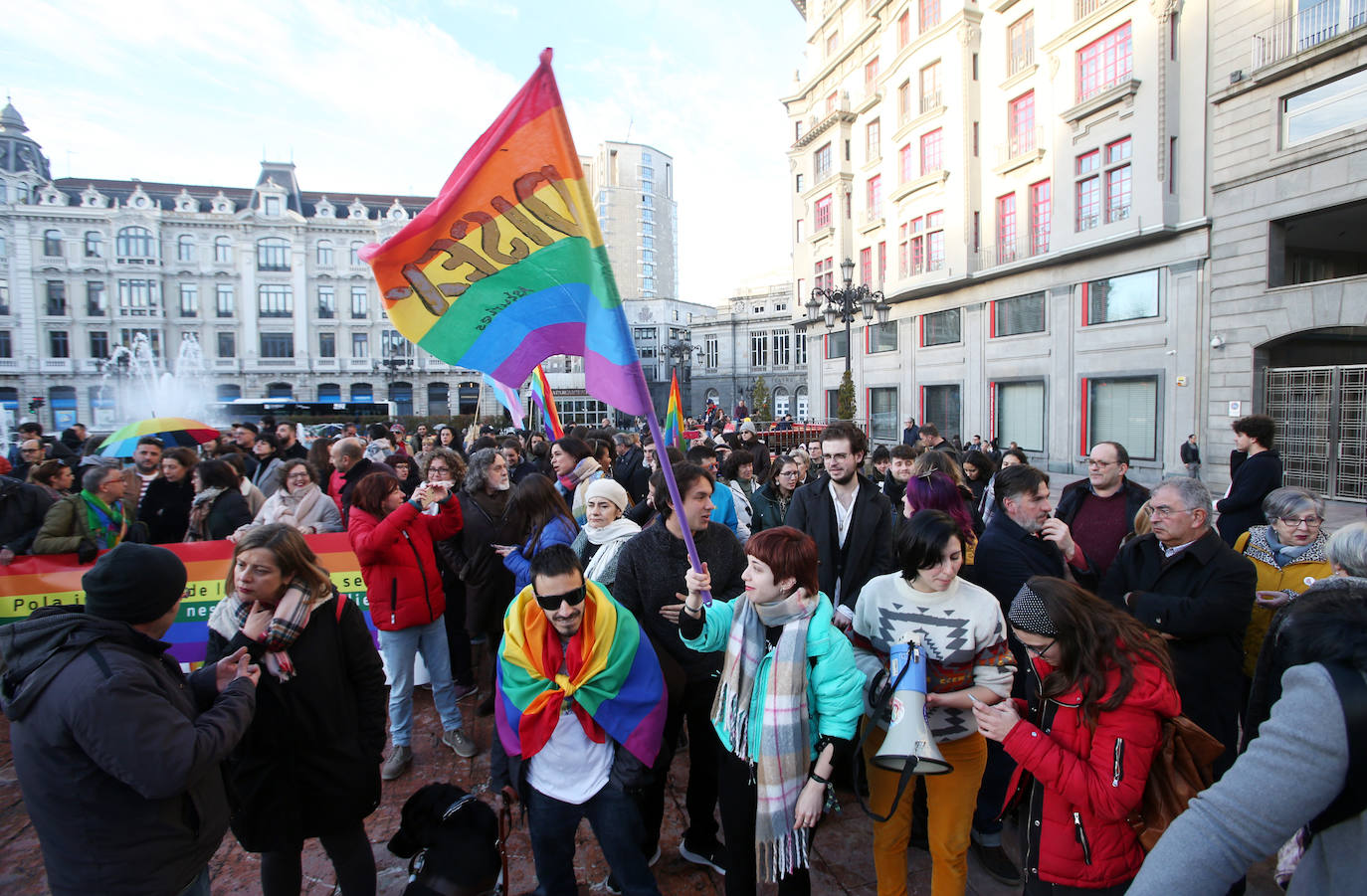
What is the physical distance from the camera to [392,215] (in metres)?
53.0

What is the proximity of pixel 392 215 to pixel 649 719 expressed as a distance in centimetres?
5933

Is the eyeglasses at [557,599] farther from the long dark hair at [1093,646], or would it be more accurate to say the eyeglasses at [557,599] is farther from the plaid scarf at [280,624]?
the long dark hair at [1093,646]

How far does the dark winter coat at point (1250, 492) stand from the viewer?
17.2 ft

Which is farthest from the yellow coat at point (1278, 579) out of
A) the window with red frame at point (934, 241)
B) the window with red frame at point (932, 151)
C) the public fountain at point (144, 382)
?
the public fountain at point (144, 382)

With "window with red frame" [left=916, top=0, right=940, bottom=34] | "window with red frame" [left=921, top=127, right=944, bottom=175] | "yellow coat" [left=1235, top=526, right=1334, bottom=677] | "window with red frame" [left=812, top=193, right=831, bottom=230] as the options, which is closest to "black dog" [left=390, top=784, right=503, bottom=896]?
"yellow coat" [left=1235, top=526, right=1334, bottom=677]

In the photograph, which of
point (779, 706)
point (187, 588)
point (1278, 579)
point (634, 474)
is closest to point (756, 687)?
point (779, 706)

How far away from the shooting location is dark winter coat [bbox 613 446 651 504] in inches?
302

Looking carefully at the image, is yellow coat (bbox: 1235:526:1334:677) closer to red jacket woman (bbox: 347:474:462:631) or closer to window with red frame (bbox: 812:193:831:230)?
red jacket woman (bbox: 347:474:462:631)

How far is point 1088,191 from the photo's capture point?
1989cm

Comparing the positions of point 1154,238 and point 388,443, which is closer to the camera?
point 388,443

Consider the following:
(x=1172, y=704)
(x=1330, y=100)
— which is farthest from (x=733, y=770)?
(x=1330, y=100)

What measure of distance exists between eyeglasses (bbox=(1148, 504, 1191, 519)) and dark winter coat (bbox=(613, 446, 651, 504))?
16.7ft

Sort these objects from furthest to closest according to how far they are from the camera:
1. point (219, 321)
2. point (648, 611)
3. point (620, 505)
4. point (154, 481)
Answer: point (219, 321), point (154, 481), point (620, 505), point (648, 611)

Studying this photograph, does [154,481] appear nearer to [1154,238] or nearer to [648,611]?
[648,611]
